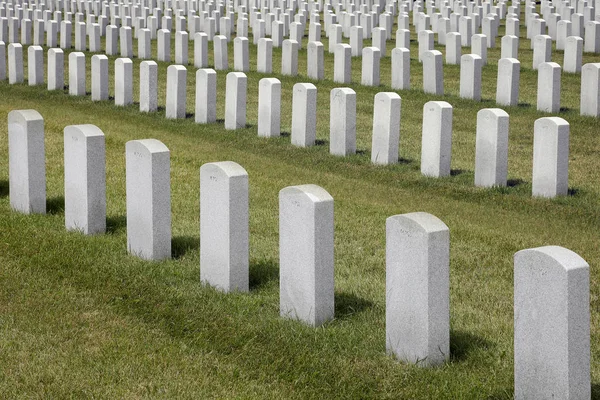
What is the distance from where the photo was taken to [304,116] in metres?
12.7

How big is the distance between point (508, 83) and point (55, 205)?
345 inches

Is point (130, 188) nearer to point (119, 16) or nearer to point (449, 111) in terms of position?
point (449, 111)

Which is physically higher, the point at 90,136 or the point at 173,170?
the point at 90,136

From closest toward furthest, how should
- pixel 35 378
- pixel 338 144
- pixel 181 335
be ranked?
1. pixel 35 378
2. pixel 181 335
3. pixel 338 144

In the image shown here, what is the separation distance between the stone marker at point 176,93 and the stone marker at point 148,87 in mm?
420

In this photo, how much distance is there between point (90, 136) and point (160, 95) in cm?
946

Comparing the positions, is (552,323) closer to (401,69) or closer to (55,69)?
(401,69)

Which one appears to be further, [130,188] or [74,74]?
[74,74]

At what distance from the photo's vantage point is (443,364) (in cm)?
550

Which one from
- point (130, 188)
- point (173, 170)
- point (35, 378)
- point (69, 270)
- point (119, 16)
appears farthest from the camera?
point (119, 16)

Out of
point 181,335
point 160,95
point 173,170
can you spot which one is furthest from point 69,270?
point 160,95

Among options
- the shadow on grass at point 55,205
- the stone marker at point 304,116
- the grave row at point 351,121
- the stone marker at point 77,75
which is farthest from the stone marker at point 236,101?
the shadow on grass at point 55,205

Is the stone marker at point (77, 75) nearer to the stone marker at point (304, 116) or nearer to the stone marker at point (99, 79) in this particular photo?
the stone marker at point (99, 79)

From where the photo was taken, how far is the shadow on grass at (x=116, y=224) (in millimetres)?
8202
